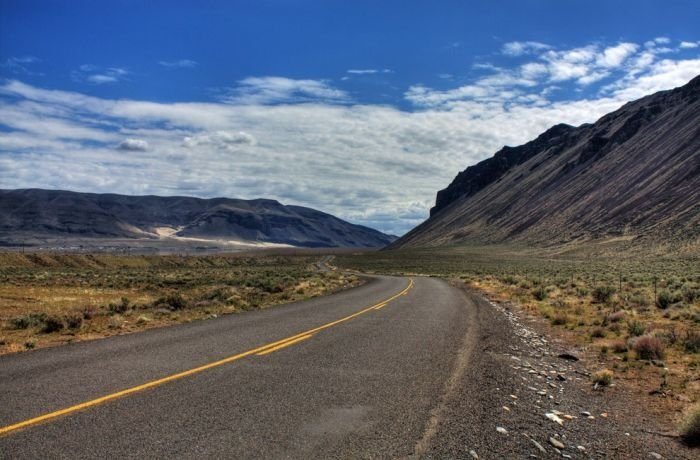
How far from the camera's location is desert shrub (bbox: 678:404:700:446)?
20.2ft

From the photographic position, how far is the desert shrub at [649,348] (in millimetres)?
10906

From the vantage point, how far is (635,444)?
19.7ft

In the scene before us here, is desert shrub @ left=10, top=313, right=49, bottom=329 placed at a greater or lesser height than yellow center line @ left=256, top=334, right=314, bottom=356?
lesser

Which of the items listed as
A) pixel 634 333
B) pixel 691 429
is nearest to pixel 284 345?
pixel 691 429

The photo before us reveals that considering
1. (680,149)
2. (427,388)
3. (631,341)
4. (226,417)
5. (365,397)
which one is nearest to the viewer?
(226,417)

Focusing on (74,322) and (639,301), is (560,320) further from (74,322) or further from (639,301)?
(74,322)

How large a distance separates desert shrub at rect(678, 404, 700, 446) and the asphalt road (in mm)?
2947

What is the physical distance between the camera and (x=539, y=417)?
6.74 metres

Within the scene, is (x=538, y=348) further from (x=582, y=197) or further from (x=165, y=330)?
(x=582, y=197)

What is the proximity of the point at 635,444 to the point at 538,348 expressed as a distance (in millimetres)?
6227

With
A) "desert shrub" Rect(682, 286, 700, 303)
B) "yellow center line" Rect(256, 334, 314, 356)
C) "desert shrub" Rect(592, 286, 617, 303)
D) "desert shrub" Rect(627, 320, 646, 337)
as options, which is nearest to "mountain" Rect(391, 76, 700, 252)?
"desert shrub" Rect(592, 286, 617, 303)

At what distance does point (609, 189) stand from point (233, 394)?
400 feet

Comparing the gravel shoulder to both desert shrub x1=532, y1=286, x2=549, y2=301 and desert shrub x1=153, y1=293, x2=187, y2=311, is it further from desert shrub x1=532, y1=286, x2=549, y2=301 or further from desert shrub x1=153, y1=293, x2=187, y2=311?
desert shrub x1=532, y1=286, x2=549, y2=301

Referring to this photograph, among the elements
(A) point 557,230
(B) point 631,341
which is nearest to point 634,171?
(A) point 557,230
